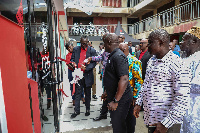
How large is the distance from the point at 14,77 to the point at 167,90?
132 cm

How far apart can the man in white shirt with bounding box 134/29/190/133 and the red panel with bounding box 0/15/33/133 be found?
45.2 inches

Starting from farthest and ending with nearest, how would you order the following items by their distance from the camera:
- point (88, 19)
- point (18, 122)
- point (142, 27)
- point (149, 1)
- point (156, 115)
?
point (88, 19), point (142, 27), point (149, 1), point (156, 115), point (18, 122)

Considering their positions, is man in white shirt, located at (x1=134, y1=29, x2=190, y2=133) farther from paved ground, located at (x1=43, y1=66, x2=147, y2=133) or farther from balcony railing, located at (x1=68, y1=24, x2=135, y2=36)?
balcony railing, located at (x1=68, y1=24, x2=135, y2=36)

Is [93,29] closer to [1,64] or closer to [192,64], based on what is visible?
[192,64]

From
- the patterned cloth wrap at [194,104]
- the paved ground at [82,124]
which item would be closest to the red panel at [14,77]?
the paved ground at [82,124]

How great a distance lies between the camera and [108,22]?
20969mm

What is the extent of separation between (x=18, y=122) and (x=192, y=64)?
6.84ft

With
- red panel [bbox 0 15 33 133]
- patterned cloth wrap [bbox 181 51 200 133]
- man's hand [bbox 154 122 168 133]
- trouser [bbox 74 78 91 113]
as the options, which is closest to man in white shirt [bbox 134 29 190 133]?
man's hand [bbox 154 122 168 133]

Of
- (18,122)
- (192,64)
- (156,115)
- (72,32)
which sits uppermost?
(72,32)

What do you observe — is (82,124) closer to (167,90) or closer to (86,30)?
(167,90)

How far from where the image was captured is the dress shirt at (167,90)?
150 centimetres

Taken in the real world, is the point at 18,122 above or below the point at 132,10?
below

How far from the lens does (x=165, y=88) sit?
1606mm

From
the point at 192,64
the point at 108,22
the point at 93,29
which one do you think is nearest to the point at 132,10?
the point at 108,22
